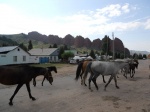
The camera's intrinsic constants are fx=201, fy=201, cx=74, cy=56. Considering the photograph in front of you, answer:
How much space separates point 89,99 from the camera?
9.67m

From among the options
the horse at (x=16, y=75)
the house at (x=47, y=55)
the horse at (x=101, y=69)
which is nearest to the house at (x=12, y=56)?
the house at (x=47, y=55)

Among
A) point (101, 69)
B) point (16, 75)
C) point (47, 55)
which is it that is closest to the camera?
point (16, 75)

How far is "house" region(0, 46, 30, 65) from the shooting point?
128 feet

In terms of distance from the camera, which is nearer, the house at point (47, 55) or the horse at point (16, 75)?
the horse at point (16, 75)

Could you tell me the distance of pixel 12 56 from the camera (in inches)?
1601

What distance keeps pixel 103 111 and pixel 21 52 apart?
38.0 metres

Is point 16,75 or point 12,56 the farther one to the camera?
point 12,56

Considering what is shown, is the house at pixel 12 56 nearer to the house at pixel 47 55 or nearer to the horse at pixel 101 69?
the house at pixel 47 55

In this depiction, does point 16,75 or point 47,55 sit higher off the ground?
point 47,55

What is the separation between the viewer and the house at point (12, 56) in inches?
1540

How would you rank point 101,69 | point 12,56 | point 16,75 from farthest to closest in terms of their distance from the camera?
point 12,56
point 101,69
point 16,75

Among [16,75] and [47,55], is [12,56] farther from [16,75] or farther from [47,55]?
[16,75]

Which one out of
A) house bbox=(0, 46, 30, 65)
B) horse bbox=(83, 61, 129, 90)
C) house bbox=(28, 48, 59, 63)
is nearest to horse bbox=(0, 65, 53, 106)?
horse bbox=(83, 61, 129, 90)

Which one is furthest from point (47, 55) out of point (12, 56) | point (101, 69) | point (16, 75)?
point (16, 75)
